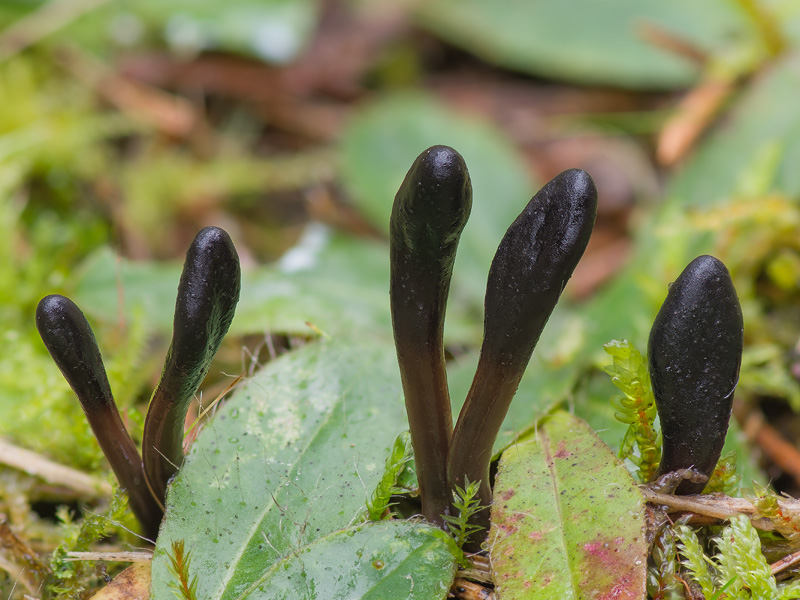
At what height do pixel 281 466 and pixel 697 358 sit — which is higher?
pixel 697 358

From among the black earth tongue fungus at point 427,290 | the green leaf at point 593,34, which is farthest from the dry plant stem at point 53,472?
the green leaf at point 593,34

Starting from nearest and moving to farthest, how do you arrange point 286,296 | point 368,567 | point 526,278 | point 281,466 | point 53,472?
point 526,278 < point 368,567 < point 281,466 < point 53,472 < point 286,296

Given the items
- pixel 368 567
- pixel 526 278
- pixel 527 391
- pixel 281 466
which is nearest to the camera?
pixel 526 278

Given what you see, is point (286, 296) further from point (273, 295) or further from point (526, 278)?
point (526, 278)

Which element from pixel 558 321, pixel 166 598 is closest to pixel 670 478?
pixel 166 598

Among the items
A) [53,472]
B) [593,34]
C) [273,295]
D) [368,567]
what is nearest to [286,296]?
[273,295]

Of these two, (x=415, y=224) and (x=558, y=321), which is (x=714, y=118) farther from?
(x=415, y=224)
